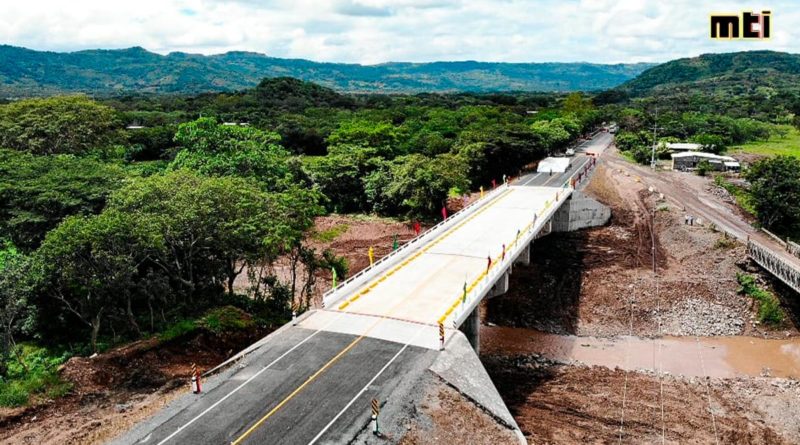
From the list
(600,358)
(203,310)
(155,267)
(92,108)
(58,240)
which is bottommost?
(600,358)

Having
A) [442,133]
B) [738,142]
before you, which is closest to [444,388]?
[442,133]


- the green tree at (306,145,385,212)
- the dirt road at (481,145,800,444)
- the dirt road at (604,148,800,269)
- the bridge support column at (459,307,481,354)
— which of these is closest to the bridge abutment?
the dirt road at (481,145,800,444)

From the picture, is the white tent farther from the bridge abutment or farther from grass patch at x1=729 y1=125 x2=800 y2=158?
grass patch at x1=729 y1=125 x2=800 y2=158

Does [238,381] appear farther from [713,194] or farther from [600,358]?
[713,194]

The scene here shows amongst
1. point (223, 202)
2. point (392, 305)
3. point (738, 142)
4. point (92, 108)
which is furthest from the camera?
point (738, 142)

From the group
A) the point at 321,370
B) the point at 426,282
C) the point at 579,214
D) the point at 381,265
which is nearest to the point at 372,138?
the point at 579,214

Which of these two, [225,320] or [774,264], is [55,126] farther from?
[774,264]
